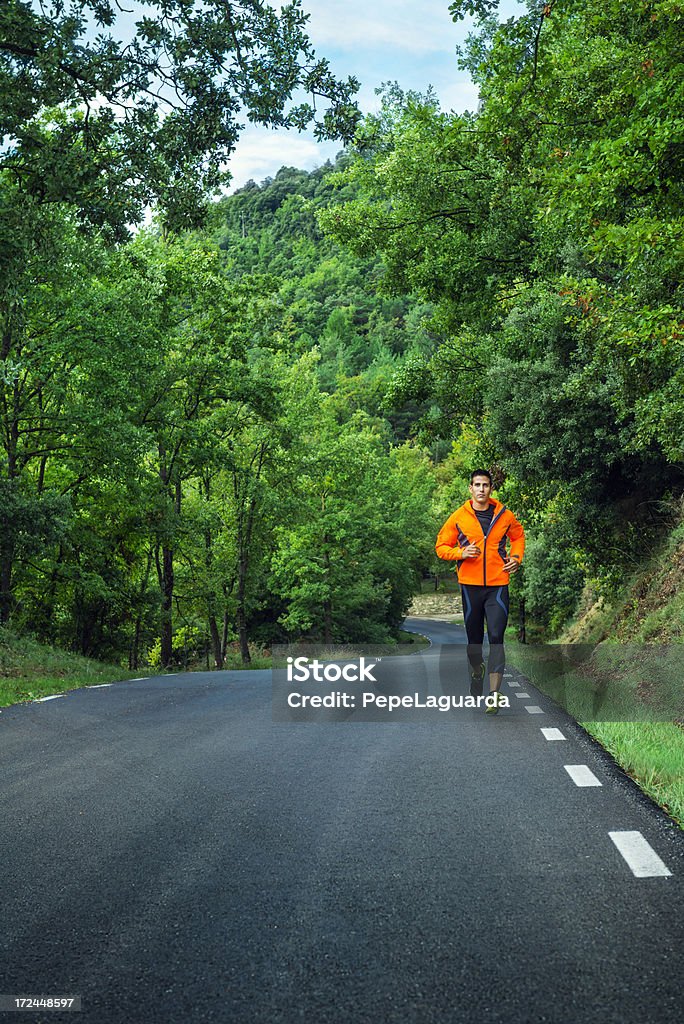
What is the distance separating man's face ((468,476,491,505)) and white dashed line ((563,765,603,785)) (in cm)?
280

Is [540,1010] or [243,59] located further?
[243,59]

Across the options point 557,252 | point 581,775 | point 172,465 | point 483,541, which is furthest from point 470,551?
point 172,465

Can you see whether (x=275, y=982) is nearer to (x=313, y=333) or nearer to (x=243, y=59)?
(x=243, y=59)

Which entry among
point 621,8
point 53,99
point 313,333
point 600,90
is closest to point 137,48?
point 53,99

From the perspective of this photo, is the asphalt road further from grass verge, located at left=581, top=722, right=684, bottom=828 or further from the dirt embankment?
the dirt embankment

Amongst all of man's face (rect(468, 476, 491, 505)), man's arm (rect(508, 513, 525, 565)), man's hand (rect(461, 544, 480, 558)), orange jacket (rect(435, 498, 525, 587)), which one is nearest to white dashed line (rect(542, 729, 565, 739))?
orange jacket (rect(435, 498, 525, 587))

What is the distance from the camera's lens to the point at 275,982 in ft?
10.8

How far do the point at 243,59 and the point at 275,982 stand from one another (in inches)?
348

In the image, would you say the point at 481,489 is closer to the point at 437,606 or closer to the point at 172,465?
the point at 172,465

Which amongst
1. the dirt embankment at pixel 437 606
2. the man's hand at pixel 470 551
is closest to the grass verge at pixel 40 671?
the man's hand at pixel 470 551

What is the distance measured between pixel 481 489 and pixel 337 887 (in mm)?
5262

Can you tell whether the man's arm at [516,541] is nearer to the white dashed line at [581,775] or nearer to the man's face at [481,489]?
the man's face at [481,489]

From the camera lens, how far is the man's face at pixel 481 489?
9.08m

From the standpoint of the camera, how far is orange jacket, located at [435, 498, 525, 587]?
915 centimetres
